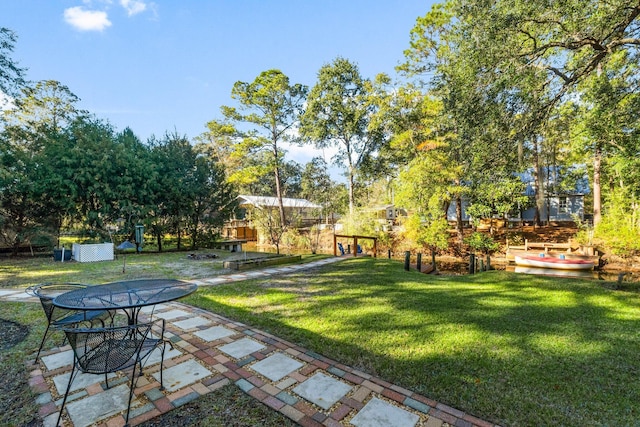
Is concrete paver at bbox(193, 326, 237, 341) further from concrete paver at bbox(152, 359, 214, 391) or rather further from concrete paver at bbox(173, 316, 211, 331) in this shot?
concrete paver at bbox(152, 359, 214, 391)

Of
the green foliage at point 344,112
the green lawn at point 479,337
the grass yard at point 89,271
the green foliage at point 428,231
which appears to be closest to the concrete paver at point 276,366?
the green lawn at point 479,337

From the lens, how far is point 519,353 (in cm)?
288

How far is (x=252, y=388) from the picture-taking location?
88.4 inches

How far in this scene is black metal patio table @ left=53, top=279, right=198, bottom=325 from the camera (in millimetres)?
2252

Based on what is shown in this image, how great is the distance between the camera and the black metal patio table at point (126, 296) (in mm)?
2252

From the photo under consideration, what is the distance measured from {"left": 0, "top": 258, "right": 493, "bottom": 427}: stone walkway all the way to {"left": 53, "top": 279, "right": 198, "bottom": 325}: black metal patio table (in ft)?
2.03

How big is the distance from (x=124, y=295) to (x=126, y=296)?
0.05 m

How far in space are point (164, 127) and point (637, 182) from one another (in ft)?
56.0

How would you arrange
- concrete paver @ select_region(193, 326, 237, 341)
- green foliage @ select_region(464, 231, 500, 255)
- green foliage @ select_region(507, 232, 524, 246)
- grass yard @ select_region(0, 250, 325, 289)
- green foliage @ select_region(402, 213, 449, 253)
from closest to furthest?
concrete paver @ select_region(193, 326, 237, 341) < grass yard @ select_region(0, 250, 325, 289) < green foliage @ select_region(402, 213, 449, 253) < green foliage @ select_region(464, 231, 500, 255) < green foliage @ select_region(507, 232, 524, 246)

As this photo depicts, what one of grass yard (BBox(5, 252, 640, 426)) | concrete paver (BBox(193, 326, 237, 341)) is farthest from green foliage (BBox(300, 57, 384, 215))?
concrete paver (BBox(193, 326, 237, 341))

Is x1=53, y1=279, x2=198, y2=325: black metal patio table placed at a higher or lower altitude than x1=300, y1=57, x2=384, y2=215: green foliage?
lower

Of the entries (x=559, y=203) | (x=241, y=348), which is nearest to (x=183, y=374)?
(x=241, y=348)

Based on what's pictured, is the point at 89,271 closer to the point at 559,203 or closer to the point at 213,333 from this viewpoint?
the point at 213,333

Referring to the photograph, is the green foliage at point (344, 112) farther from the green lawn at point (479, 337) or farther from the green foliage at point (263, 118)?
the green lawn at point (479, 337)
